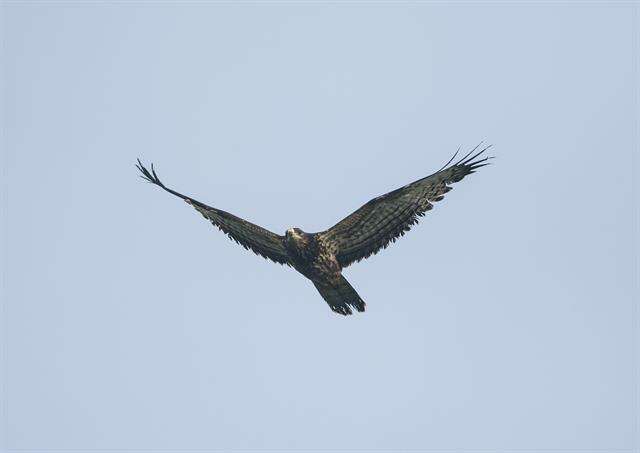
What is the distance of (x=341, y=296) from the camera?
2383 cm

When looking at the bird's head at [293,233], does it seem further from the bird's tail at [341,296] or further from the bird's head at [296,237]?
the bird's tail at [341,296]

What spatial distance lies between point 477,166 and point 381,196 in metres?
1.73

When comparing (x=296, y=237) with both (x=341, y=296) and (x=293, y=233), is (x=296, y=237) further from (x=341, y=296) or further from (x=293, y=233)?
(x=341, y=296)

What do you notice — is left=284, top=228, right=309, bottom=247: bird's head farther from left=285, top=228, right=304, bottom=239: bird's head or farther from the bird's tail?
the bird's tail

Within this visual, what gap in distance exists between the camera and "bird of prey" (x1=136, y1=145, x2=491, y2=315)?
2269 centimetres

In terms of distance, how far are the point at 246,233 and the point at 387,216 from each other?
9.81ft

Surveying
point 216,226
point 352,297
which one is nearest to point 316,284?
point 352,297

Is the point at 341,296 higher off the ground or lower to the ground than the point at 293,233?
lower

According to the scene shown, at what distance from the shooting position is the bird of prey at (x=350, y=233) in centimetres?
2269

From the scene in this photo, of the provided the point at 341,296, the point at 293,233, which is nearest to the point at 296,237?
the point at 293,233

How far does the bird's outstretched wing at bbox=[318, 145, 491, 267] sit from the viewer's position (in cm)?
2259

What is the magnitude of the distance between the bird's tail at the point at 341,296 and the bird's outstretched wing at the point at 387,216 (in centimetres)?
41

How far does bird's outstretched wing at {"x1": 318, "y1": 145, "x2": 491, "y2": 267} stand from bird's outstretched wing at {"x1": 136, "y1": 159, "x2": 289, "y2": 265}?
4.05ft

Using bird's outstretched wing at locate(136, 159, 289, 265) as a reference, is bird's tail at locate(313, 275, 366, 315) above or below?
below
